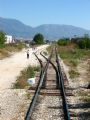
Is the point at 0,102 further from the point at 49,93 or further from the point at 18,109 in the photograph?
the point at 49,93

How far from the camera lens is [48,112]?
1270cm

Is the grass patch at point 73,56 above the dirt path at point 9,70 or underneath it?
underneath

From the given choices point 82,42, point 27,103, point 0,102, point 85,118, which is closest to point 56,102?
point 27,103

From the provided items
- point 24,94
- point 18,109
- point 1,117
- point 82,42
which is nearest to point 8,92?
point 24,94

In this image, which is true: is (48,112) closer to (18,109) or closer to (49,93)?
(18,109)

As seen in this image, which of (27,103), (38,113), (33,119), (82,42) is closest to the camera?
(33,119)

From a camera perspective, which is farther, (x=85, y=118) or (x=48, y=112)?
(x=48, y=112)

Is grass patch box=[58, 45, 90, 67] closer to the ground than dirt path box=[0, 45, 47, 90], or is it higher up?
closer to the ground

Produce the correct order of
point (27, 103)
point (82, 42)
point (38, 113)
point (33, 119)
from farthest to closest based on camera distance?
point (82, 42) → point (27, 103) → point (38, 113) → point (33, 119)

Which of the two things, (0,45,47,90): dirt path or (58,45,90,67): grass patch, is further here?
(58,45,90,67): grass patch

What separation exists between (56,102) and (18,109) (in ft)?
6.18

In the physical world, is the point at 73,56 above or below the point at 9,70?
below

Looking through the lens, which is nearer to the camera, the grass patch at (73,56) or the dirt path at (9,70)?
the dirt path at (9,70)

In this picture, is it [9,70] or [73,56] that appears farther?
[73,56]
